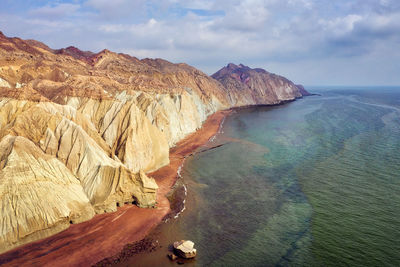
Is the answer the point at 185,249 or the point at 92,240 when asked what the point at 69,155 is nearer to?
the point at 92,240

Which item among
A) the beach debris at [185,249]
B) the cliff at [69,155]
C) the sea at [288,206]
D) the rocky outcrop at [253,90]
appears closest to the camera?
the beach debris at [185,249]

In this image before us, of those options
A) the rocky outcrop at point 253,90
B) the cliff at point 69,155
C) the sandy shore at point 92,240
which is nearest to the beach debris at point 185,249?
the sandy shore at point 92,240

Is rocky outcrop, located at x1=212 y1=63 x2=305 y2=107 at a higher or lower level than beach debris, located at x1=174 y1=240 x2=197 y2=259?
higher

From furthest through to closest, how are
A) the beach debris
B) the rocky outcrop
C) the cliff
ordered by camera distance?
the rocky outcrop
the cliff
the beach debris

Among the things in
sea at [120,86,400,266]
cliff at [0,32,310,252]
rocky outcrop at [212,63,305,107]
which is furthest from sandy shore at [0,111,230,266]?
rocky outcrop at [212,63,305,107]

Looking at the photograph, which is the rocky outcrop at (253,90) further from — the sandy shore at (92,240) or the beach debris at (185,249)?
the beach debris at (185,249)

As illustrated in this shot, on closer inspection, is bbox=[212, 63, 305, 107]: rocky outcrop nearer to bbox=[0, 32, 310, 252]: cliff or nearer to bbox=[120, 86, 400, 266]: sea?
bbox=[120, 86, 400, 266]: sea
